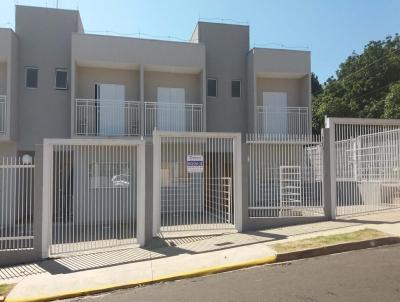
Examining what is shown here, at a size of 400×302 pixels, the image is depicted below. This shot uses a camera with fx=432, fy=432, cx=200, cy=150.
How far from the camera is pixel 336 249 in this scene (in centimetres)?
884

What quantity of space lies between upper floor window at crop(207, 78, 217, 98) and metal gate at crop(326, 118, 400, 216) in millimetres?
7337

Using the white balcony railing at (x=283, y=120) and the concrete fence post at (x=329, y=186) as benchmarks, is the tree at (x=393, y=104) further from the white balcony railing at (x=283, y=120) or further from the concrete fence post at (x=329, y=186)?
the concrete fence post at (x=329, y=186)

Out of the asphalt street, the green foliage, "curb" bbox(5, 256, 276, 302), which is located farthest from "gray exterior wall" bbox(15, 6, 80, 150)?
the green foliage

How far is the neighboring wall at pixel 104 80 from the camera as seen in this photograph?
1770 cm

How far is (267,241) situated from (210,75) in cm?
1041

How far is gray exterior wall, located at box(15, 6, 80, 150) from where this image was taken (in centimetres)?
1695

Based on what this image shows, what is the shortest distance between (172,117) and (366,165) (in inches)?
307

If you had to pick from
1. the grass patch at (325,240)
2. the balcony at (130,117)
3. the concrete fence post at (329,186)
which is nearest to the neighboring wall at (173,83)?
the balcony at (130,117)

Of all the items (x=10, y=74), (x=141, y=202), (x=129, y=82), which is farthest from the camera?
(x=129, y=82)

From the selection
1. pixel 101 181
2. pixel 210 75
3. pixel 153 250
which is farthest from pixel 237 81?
pixel 153 250

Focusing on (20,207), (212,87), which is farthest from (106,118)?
(20,207)

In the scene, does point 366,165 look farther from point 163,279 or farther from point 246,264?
point 163,279

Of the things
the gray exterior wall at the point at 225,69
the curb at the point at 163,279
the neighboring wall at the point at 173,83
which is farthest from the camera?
the gray exterior wall at the point at 225,69

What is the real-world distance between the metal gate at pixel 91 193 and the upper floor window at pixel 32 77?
5.59 metres
